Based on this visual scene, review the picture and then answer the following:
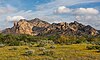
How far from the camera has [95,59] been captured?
1214 inches

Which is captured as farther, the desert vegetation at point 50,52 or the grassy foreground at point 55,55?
the desert vegetation at point 50,52

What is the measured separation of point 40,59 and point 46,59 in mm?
809

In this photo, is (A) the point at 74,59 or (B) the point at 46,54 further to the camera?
(B) the point at 46,54

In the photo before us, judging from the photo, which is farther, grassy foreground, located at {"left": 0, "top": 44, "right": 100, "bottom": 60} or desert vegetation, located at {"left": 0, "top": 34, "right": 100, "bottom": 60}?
desert vegetation, located at {"left": 0, "top": 34, "right": 100, "bottom": 60}

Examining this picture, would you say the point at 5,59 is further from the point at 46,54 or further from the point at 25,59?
the point at 46,54

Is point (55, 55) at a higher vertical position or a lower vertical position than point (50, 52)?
lower

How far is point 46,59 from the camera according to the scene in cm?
2997

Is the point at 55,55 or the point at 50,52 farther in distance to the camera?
the point at 50,52

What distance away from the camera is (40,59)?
30266 mm

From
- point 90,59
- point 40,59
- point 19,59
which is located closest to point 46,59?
point 40,59

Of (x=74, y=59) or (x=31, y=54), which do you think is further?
(x=31, y=54)

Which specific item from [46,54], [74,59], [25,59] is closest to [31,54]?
[46,54]

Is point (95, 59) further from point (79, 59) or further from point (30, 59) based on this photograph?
point (30, 59)

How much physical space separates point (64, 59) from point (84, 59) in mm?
2593
